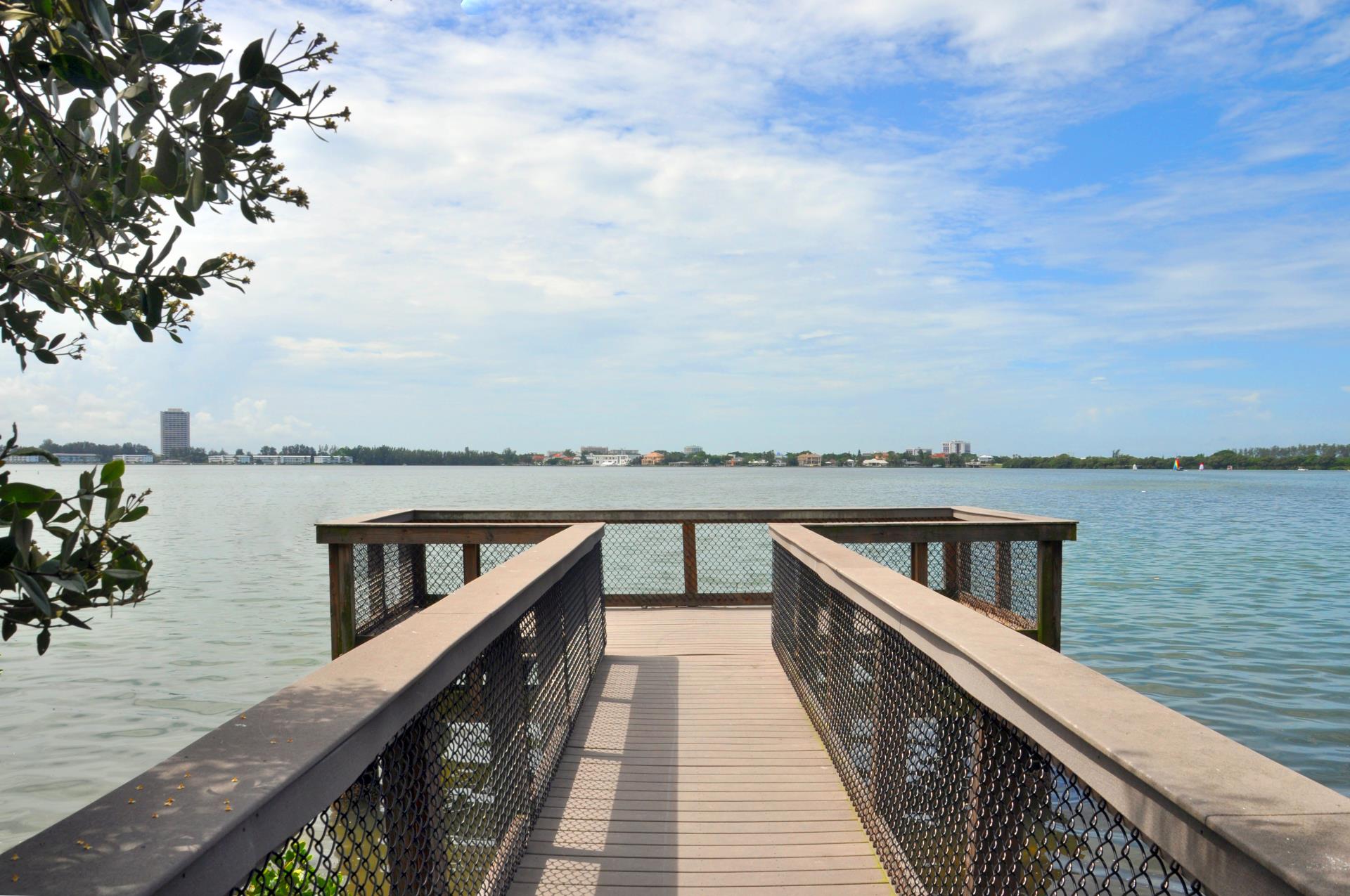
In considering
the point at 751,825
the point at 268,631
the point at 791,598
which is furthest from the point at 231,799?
the point at 268,631

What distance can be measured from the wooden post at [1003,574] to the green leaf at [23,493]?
23.5 ft

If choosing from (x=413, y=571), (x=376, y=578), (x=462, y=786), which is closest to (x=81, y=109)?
(x=462, y=786)

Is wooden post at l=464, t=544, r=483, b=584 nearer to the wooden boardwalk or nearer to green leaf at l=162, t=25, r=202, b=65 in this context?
the wooden boardwalk

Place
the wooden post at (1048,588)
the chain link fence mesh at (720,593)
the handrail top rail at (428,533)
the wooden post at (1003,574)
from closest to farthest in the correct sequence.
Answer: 1. the handrail top rail at (428,533)
2. the wooden post at (1048,588)
3. the chain link fence mesh at (720,593)
4. the wooden post at (1003,574)

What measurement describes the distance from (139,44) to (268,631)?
13.7m

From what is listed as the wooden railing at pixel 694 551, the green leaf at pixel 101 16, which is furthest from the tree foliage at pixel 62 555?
the wooden railing at pixel 694 551

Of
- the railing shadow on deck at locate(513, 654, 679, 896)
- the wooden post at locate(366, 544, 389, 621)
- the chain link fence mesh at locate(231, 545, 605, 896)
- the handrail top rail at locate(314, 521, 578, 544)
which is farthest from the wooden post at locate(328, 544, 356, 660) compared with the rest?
the chain link fence mesh at locate(231, 545, 605, 896)

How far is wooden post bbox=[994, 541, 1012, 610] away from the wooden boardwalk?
8.44ft

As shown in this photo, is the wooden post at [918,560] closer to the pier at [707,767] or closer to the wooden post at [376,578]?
the pier at [707,767]

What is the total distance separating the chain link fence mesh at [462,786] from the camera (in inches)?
76.7

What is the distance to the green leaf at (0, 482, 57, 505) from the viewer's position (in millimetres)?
1701

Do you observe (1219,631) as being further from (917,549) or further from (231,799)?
(231,799)

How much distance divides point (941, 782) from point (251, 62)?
278cm

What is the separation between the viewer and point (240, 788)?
4.62 ft
